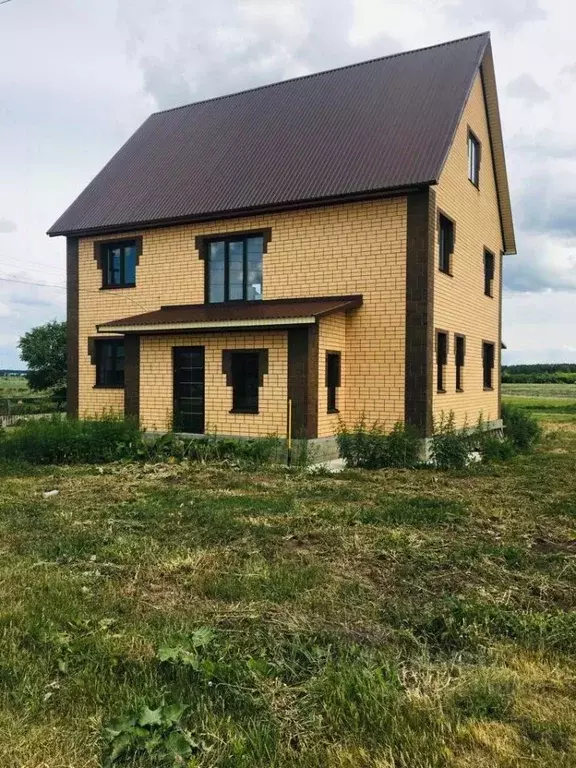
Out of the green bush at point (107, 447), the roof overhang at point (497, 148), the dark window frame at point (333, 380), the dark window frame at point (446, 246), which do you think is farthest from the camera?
the roof overhang at point (497, 148)

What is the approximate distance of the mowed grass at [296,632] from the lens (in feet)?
10.0

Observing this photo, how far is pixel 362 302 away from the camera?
14.9 m

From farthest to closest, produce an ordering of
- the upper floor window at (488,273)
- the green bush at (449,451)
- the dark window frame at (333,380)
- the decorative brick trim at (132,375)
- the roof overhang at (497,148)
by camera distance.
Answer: the upper floor window at (488,273), the roof overhang at (497,148), the decorative brick trim at (132,375), the dark window frame at (333,380), the green bush at (449,451)

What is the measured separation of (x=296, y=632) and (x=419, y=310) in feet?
36.0

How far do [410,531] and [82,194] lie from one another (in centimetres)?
1739

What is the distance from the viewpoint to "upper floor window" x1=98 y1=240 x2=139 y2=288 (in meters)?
18.7

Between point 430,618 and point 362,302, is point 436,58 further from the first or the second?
point 430,618

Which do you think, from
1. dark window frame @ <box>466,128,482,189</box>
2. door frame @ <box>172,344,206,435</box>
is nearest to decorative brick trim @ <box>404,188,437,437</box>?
dark window frame @ <box>466,128,482,189</box>

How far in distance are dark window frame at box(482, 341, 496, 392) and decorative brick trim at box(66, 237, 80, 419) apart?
505 inches

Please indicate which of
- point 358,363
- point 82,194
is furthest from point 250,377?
point 82,194

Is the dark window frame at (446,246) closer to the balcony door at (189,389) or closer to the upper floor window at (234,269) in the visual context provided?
the upper floor window at (234,269)

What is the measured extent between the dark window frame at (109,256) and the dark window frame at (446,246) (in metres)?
8.39

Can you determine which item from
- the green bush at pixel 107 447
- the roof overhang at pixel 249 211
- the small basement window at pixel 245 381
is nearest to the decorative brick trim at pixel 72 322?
the roof overhang at pixel 249 211

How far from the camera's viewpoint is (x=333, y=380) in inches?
591
